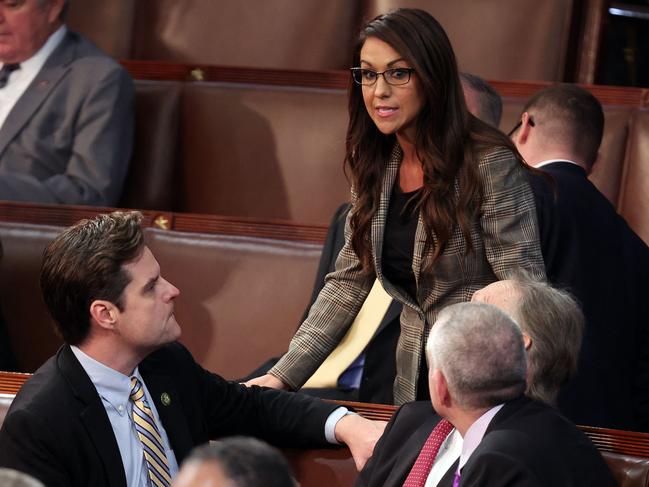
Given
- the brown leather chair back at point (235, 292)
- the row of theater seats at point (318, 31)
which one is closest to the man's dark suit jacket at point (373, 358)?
the brown leather chair back at point (235, 292)

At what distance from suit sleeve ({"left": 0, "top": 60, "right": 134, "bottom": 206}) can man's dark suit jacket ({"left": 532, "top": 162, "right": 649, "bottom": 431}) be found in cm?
88

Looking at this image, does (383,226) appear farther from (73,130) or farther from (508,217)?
(73,130)

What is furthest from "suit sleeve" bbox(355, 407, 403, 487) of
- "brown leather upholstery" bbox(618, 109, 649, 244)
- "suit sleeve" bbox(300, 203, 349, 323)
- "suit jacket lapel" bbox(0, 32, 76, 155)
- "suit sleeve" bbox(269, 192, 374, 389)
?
"suit jacket lapel" bbox(0, 32, 76, 155)

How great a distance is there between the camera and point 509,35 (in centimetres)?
246

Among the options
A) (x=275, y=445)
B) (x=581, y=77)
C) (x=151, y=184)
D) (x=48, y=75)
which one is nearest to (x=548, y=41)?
(x=581, y=77)

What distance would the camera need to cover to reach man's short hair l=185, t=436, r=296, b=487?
0.76 m

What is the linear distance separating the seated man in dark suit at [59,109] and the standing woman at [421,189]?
87cm

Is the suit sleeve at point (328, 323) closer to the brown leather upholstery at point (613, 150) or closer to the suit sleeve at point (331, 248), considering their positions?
the suit sleeve at point (331, 248)

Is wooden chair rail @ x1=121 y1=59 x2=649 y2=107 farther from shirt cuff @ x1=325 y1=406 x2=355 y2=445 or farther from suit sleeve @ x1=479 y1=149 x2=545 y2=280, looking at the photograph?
shirt cuff @ x1=325 y1=406 x2=355 y2=445

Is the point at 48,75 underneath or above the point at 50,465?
above

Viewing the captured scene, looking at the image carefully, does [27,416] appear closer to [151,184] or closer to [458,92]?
[458,92]

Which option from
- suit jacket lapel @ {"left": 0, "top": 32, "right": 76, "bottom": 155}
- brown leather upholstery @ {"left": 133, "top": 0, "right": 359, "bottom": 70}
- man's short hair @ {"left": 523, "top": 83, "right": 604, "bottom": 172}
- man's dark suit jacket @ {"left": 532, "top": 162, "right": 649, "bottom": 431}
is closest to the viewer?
man's dark suit jacket @ {"left": 532, "top": 162, "right": 649, "bottom": 431}

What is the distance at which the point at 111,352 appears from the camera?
1.30 meters

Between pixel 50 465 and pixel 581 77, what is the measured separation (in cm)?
167
